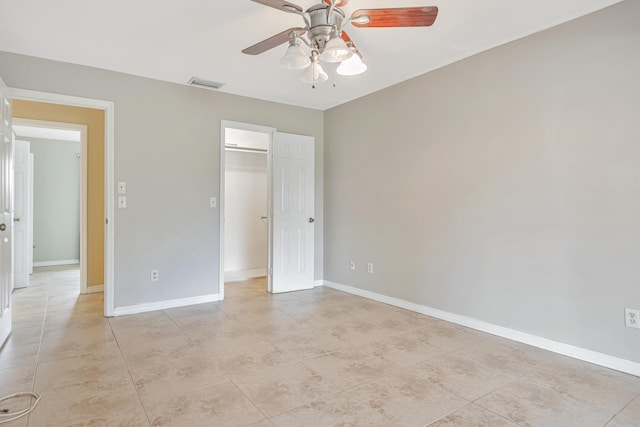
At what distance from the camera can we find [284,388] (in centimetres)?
213

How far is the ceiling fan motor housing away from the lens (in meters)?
2.09

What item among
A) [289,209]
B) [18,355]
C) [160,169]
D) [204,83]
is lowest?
[18,355]

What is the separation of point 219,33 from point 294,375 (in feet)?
8.51

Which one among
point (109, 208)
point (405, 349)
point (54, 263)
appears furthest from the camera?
point (54, 263)

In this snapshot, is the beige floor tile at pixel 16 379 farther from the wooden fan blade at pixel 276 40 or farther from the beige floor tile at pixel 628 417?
the beige floor tile at pixel 628 417

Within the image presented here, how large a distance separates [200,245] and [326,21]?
2.82m

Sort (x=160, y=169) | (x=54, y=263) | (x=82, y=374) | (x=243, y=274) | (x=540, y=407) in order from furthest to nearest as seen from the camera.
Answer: (x=54, y=263)
(x=243, y=274)
(x=160, y=169)
(x=82, y=374)
(x=540, y=407)

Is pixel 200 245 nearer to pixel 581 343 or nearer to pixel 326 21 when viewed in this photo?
pixel 326 21

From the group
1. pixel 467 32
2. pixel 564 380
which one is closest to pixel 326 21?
pixel 467 32

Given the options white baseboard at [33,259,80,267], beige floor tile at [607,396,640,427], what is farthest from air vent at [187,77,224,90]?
white baseboard at [33,259,80,267]

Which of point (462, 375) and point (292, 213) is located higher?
point (292, 213)

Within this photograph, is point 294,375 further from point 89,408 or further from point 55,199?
point 55,199

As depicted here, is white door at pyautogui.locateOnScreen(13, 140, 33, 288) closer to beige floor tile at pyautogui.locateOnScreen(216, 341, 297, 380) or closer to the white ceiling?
the white ceiling

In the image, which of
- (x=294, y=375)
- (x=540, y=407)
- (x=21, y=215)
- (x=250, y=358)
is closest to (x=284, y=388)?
(x=294, y=375)
